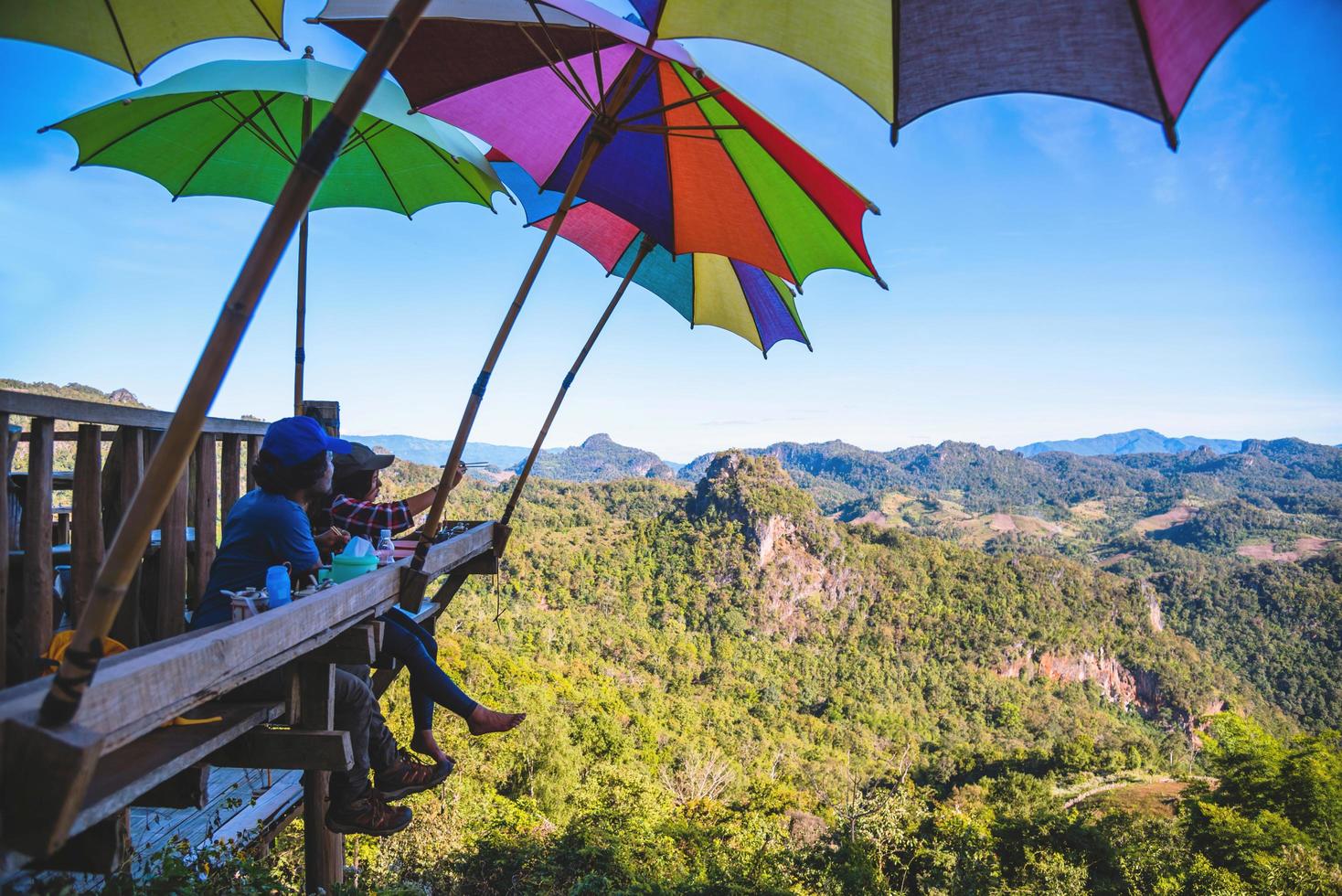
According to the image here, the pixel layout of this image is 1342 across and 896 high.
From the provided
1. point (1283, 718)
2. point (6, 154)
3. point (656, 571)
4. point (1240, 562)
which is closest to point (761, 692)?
point (656, 571)

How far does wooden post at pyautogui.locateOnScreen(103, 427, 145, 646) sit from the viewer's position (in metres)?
2.14

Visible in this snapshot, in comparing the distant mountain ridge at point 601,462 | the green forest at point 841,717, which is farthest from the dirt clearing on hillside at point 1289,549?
the distant mountain ridge at point 601,462

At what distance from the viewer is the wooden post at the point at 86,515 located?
6.60 ft

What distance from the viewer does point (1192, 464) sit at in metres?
167

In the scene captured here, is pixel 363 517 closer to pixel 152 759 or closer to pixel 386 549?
pixel 386 549

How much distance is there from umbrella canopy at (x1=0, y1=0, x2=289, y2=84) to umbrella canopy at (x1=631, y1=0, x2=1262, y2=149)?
1.85m

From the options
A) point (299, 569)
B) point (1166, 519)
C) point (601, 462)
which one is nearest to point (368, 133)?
→ point (299, 569)

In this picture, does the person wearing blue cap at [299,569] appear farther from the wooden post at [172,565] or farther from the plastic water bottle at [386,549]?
the plastic water bottle at [386,549]

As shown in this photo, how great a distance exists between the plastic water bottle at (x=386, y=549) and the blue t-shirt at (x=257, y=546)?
491mm

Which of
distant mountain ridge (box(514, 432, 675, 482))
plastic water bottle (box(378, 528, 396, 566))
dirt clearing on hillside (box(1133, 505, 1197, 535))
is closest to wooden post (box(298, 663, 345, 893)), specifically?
plastic water bottle (box(378, 528, 396, 566))

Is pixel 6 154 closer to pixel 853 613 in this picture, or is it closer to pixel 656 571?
pixel 656 571

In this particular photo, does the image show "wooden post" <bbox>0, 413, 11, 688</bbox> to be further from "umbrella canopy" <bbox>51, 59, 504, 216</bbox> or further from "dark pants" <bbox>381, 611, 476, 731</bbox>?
"umbrella canopy" <bbox>51, 59, 504, 216</bbox>

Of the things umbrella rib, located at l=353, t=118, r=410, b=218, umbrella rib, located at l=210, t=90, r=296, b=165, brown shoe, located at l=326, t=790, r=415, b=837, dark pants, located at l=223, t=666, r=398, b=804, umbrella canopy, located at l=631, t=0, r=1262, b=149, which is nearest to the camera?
umbrella canopy, located at l=631, t=0, r=1262, b=149

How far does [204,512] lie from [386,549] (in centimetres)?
63
